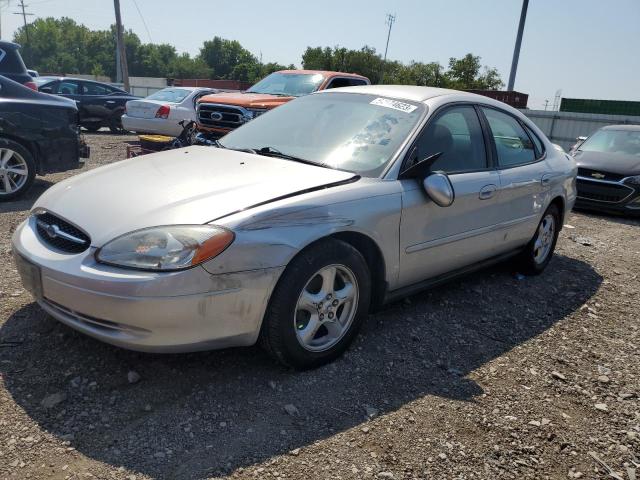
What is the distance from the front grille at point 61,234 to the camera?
2725mm

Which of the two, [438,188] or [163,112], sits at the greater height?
[438,188]

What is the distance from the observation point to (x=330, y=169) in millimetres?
3338

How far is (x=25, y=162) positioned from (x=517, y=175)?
5.47 m

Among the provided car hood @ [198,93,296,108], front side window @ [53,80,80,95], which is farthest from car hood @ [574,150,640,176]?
front side window @ [53,80,80,95]

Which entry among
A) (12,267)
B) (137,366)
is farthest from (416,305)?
(12,267)

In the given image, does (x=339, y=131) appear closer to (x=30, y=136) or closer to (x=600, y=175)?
(x=30, y=136)

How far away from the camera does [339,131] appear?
3.69m

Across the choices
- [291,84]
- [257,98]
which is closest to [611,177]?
[291,84]

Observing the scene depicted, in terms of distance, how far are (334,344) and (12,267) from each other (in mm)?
2736

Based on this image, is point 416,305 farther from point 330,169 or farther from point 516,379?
point 330,169

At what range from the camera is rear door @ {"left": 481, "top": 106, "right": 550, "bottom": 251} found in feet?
14.1

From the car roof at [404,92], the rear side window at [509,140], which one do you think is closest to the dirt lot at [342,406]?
the rear side window at [509,140]

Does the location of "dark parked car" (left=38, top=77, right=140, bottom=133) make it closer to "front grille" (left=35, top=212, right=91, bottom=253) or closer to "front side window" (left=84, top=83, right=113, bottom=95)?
"front side window" (left=84, top=83, right=113, bottom=95)

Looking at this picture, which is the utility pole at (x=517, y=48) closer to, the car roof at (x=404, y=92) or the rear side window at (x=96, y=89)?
the rear side window at (x=96, y=89)
